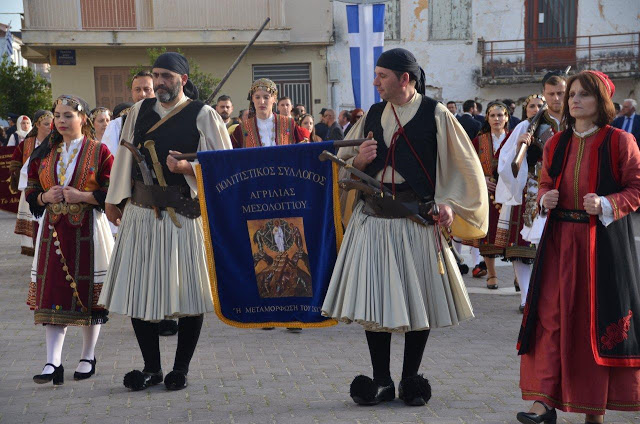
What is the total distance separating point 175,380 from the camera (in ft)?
19.2

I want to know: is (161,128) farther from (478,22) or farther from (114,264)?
(478,22)

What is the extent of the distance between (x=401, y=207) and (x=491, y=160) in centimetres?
466

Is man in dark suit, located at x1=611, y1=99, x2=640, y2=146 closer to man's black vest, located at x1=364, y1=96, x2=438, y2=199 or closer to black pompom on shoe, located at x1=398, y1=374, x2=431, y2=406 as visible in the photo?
man's black vest, located at x1=364, y1=96, x2=438, y2=199

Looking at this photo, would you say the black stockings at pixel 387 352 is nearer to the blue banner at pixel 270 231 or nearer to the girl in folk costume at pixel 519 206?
the blue banner at pixel 270 231

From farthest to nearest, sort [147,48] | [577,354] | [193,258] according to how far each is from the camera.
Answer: [147,48] → [193,258] → [577,354]

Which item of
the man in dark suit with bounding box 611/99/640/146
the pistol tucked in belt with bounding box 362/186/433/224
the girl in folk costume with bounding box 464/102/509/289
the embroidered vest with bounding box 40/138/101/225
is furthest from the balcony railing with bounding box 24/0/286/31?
the pistol tucked in belt with bounding box 362/186/433/224

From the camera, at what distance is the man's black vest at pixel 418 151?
5.30m

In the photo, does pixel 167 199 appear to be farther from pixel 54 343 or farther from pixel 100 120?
pixel 100 120

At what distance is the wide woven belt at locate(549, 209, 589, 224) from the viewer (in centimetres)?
487

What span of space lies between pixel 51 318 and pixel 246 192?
5.21 ft

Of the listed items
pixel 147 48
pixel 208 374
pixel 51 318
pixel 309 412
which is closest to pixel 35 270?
pixel 51 318

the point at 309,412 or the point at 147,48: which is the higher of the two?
the point at 147,48

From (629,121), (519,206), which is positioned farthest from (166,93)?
(629,121)

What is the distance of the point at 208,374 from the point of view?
249 inches
